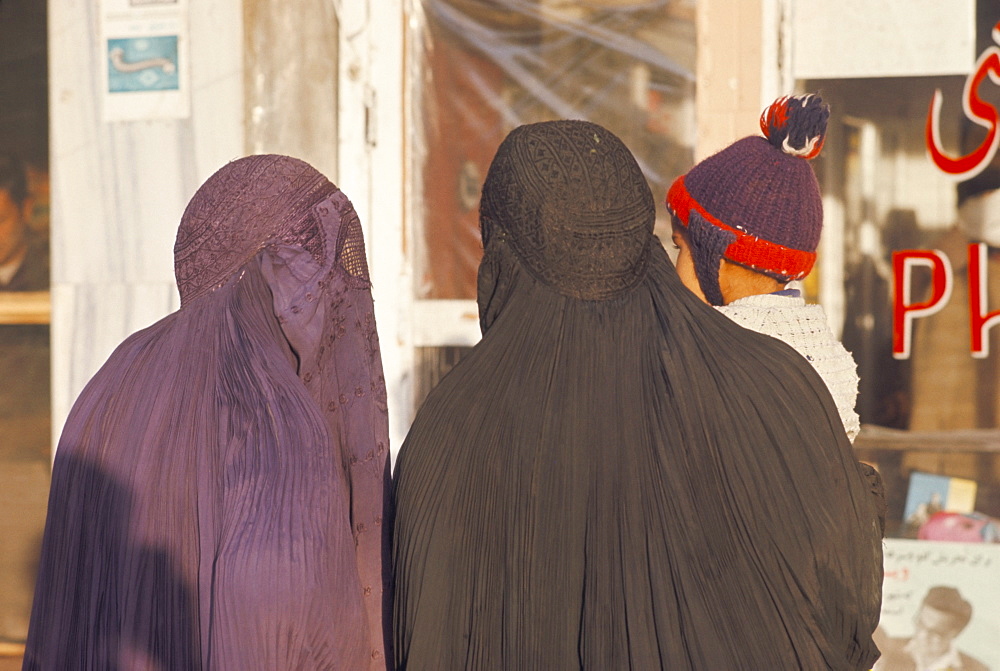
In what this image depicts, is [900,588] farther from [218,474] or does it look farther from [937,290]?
[218,474]

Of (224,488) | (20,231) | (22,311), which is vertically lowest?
(22,311)

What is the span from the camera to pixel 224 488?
56.6 inches

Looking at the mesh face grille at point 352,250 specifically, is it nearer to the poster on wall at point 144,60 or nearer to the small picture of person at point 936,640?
the poster on wall at point 144,60

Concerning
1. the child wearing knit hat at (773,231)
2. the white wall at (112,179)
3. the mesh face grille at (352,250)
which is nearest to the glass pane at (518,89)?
the white wall at (112,179)

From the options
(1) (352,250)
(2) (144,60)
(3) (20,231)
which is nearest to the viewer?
(1) (352,250)

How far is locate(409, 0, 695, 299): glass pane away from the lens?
11.6 feet

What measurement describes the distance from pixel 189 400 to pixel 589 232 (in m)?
0.70

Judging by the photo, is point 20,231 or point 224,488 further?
point 20,231

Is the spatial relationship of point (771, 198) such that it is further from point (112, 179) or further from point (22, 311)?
point (22, 311)

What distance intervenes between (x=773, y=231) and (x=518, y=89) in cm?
203

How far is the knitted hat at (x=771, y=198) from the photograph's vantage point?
179 cm

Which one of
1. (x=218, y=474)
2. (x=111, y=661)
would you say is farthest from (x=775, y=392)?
(x=111, y=661)

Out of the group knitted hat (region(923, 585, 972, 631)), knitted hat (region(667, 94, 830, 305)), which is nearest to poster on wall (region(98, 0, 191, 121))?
knitted hat (region(667, 94, 830, 305))

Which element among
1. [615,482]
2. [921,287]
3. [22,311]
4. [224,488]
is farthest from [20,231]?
[921,287]
